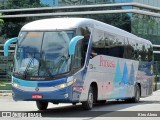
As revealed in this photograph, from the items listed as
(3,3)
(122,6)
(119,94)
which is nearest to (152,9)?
(122,6)

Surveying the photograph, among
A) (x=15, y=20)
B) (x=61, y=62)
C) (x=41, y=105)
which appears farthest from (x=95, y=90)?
(x=15, y=20)

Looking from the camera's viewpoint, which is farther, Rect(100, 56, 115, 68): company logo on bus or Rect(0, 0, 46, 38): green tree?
Rect(0, 0, 46, 38): green tree

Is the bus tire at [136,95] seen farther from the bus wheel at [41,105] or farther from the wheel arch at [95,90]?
the bus wheel at [41,105]

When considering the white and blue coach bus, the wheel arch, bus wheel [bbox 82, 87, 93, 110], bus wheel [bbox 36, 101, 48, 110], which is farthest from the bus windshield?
the wheel arch

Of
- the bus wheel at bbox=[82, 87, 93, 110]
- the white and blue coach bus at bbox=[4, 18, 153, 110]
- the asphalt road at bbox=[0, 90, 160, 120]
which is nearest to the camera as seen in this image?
the asphalt road at bbox=[0, 90, 160, 120]

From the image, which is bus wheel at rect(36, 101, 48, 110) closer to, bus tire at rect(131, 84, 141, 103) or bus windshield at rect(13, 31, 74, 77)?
bus windshield at rect(13, 31, 74, 77)

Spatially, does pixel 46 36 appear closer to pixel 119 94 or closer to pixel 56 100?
pixel 56 100

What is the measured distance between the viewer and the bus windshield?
15.6 meters

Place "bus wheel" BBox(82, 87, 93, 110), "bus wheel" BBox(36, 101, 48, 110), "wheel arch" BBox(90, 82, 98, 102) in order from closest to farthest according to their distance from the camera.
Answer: "bus wheel" BBox(82, 87, 93, 110)
"bus wheel" BBox(36, 101, 48, 110)
"wheel arch" BBox(90, 82, 98, 102)

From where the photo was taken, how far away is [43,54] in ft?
51.8

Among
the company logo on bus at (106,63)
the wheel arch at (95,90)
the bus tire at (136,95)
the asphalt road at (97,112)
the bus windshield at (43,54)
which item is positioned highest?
the bus windshield at (43,54)

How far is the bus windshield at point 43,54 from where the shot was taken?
15.6 metres

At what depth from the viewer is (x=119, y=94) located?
2216 cm

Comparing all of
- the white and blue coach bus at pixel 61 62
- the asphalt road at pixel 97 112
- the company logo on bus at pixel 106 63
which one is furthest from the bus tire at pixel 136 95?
the white and blue coach bus at pixel 61 62
